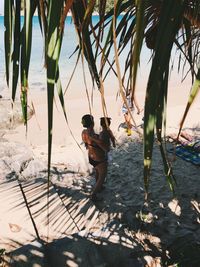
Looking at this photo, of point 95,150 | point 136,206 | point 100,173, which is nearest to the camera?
point 136,206

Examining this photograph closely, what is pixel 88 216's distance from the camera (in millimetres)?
3865

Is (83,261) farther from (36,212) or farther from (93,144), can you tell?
(93,144)

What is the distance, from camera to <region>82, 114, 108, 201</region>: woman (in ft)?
14.1

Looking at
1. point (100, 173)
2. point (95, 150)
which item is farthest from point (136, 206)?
point (95, 150)

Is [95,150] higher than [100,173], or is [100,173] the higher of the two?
[95,150]

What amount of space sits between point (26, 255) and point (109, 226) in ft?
3.40

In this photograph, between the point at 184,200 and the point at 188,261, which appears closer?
the point at 188,261

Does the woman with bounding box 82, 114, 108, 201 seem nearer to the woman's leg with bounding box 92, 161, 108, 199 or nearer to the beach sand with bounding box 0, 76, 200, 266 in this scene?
the woman's leg with bounding box 92, 161, 108, 199

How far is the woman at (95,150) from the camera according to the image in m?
4.29

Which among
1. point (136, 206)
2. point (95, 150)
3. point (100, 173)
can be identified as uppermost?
point (95, 150)

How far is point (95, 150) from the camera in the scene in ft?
14.8

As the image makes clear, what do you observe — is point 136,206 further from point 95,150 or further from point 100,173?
point 95,150

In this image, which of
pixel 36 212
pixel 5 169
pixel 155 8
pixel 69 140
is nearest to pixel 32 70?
pixel 69 140

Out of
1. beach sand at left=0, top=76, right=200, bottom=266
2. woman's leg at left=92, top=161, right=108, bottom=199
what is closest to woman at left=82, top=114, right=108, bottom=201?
woman's leg at left=92, top=161, right=108, bottom=199
